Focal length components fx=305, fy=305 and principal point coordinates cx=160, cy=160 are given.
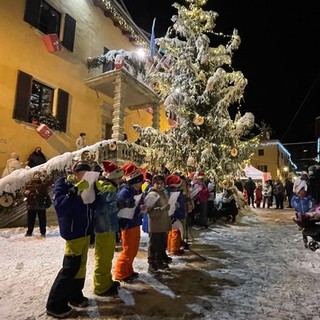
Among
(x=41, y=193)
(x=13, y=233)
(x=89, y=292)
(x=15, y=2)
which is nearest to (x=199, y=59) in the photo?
(x=15, y=2)

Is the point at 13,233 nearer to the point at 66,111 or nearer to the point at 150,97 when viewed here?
the point at 66,111

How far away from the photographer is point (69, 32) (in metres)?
14.0

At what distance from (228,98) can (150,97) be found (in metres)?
4.92

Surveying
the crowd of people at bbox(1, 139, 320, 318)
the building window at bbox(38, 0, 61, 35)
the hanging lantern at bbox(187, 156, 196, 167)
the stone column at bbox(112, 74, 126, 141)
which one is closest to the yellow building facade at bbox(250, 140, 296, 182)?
the stone column at bbox(112, 74, 126, 141)

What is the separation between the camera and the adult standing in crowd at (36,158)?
37.0 feet

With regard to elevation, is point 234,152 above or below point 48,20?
below

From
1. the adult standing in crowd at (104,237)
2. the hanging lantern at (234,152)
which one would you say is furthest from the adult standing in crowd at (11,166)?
the hanging lantern at (234,152)

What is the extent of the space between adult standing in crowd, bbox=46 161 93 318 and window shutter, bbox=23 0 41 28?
10945 mm

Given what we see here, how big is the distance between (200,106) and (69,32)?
6.96 meters

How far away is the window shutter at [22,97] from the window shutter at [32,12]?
2249mm

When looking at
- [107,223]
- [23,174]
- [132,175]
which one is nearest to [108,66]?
[23,174]

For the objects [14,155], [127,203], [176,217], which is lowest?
[176,217]

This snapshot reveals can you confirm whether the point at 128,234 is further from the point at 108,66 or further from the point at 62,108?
the point at 108,66

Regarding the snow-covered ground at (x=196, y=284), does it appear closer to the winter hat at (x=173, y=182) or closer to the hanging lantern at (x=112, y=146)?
the winter hat at (x=173, y=182)
